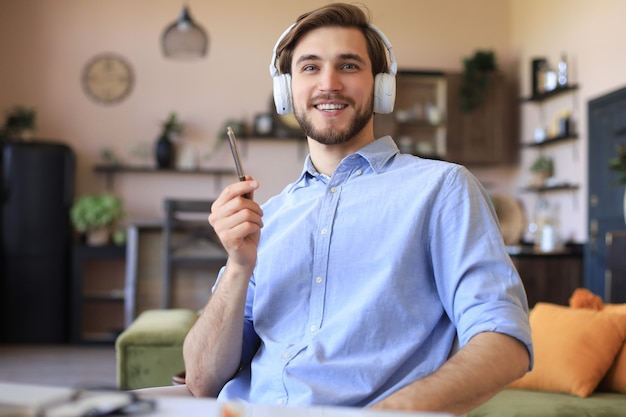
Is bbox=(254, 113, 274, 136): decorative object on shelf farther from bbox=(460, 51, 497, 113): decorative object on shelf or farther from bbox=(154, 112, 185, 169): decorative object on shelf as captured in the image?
bbox=(460, 51, 497, 113): decorative object on shelf

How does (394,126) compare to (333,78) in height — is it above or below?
above

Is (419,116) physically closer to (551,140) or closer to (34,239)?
(551,140)

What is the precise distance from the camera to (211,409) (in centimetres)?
69

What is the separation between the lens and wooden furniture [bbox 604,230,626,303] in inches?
176

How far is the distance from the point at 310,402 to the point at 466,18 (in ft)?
21.5

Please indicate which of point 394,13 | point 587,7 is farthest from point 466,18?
point 587,7

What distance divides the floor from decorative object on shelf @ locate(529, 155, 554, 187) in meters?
3.78

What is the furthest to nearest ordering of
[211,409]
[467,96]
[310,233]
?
1. [467,96]
2. [310,233]
3. [211,409]

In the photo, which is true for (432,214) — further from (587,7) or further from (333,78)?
(587,7)

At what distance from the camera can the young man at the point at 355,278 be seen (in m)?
1.08

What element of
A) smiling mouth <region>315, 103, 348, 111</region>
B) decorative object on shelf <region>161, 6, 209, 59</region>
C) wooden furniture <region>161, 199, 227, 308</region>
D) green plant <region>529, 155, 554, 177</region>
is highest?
decorative object on shelf <region>161, 6, 209, 59</region>

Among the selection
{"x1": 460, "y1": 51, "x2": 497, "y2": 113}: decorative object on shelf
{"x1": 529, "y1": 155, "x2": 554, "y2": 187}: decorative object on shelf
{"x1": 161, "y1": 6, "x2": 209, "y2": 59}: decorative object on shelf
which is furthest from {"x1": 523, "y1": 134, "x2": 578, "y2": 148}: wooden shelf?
{"x1": 161, "y1": 6, "x2": 209, "y2": 59}: decorative object on shelf

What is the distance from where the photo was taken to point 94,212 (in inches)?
240

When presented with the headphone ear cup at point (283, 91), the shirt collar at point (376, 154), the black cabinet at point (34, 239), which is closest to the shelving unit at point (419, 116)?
the black cabinet at point (34, 239)
